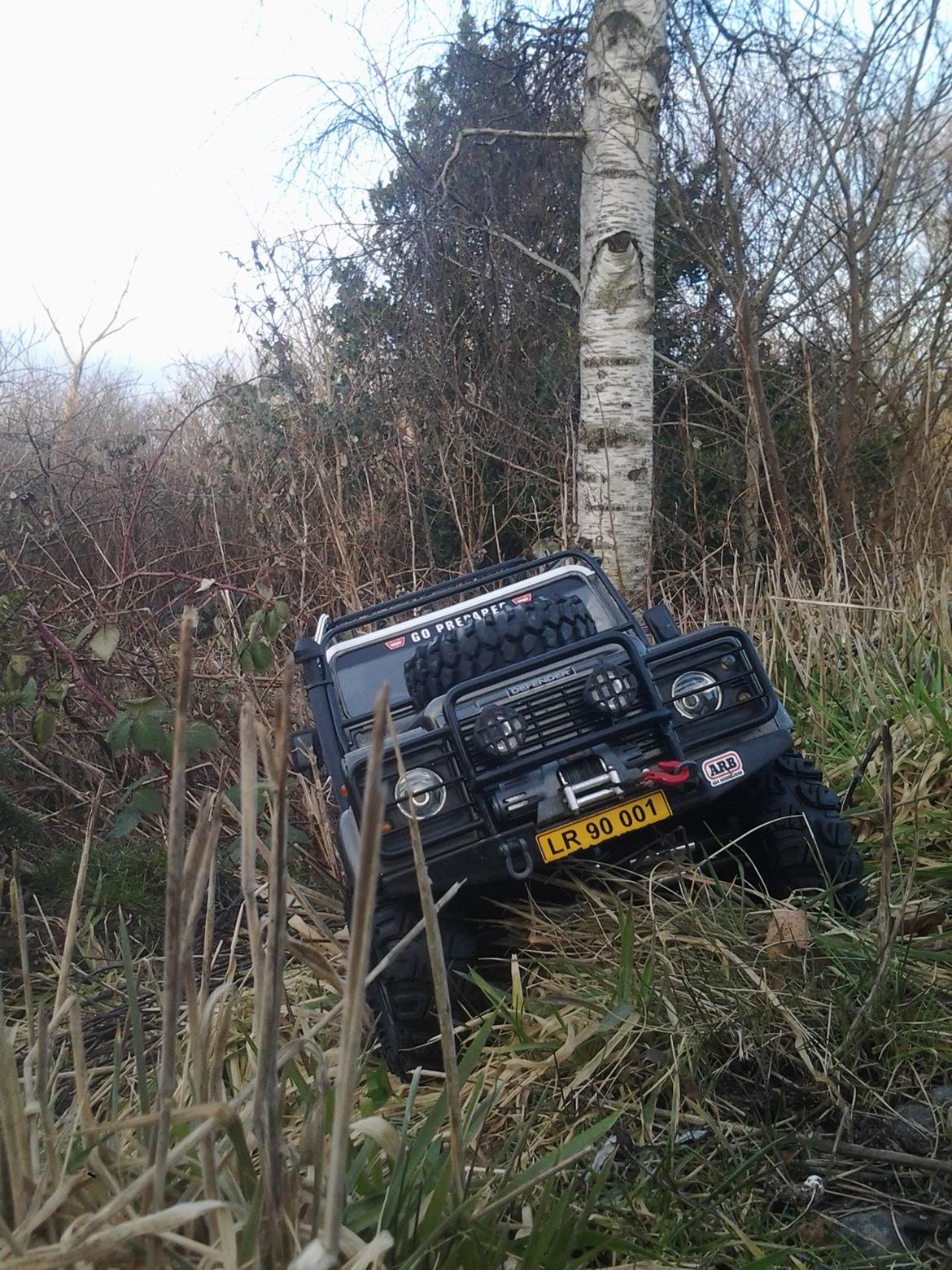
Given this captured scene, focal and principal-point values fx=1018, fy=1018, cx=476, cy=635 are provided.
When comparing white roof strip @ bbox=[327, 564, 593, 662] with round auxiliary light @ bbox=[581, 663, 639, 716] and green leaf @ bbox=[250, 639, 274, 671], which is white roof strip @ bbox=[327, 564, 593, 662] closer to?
green leaf @ bbox=[250, 639, 274, 671]

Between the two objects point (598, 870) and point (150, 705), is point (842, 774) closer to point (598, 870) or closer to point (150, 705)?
point (598, 870)

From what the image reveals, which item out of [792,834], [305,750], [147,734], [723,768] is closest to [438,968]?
[723,768]

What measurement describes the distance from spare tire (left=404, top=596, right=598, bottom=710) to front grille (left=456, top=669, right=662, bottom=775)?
0.47m

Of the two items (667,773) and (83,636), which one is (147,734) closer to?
(83,636)

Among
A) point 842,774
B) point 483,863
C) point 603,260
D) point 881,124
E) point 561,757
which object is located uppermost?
point 881,124

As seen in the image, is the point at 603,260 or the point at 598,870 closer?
the point at 598,870

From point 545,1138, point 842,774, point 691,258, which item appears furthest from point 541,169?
point 545,1138

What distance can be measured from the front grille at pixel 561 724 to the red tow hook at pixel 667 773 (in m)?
0.05

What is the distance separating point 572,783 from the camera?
2.79 metres

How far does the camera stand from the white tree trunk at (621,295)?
6.35 m

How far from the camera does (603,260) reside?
6.46 metres

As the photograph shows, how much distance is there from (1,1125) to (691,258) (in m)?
8.10

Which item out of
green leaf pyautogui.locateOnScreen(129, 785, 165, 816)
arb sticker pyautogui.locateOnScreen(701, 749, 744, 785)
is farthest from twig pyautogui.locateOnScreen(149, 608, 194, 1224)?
green leaf pyautogui.locateOnScreen(129, 785, 165, 816)

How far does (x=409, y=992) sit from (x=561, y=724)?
84cm
